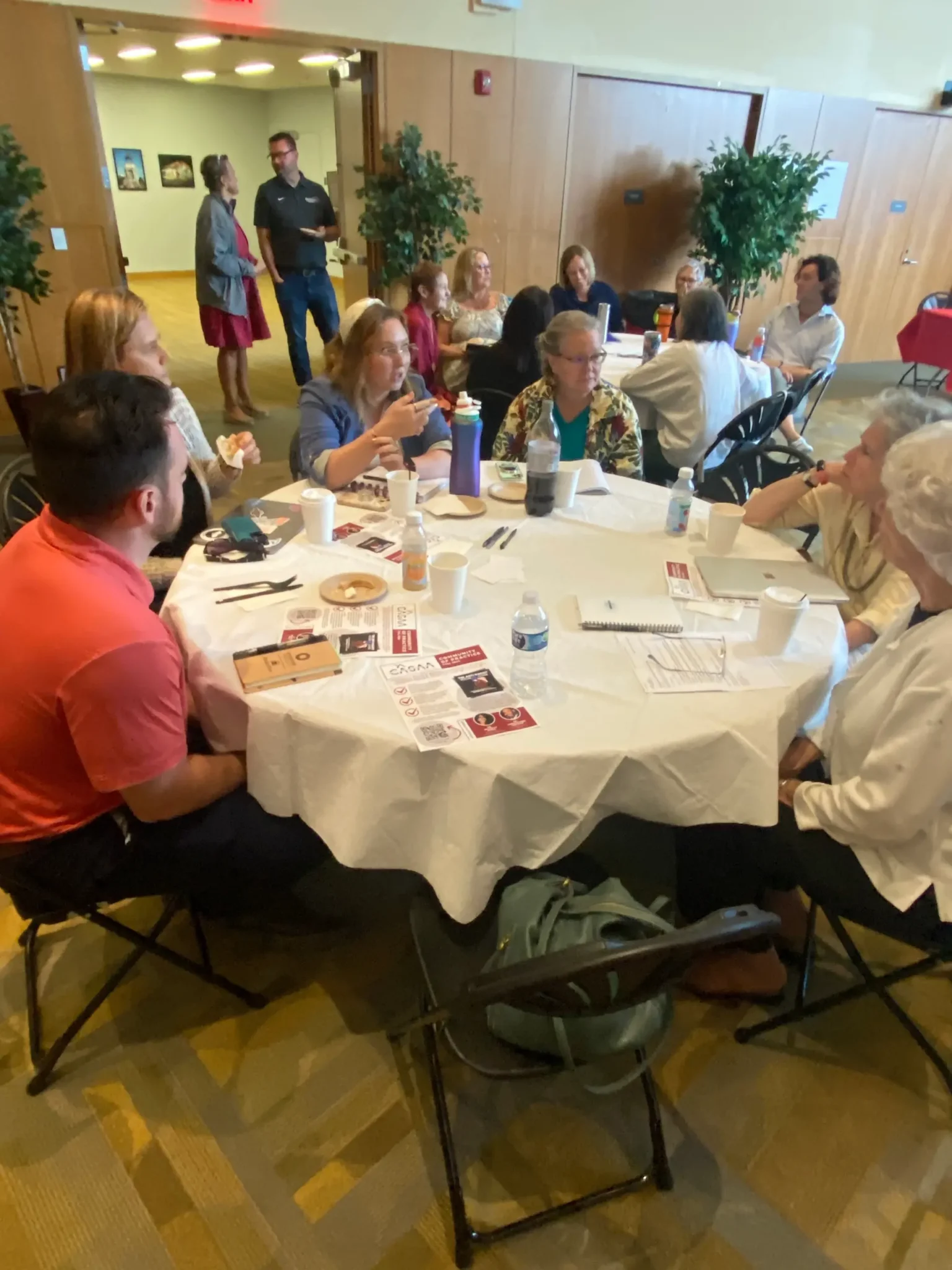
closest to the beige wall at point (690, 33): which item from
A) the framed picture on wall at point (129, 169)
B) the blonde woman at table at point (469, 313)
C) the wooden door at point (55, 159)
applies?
the wooden door at point (55, 159)

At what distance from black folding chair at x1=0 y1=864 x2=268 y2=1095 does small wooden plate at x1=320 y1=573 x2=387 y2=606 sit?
0.74m

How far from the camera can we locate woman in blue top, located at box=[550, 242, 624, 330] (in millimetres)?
5320

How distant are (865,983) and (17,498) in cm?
259

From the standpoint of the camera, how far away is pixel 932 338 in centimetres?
664

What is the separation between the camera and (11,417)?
557 centimetres

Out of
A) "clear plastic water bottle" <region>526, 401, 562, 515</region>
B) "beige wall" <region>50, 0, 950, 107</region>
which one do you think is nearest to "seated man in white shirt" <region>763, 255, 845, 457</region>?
"clear plastic water bottle" <region>526, 401, 562, 515</region>

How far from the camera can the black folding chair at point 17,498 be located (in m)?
2.19

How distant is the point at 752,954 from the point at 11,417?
19.2 feet

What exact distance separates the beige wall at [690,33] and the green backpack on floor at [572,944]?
237 inches

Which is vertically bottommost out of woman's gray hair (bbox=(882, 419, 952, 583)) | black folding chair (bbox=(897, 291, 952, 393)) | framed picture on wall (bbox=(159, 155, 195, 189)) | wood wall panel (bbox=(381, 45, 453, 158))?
black folding chair (bbox=(897, 291, 952, 393))

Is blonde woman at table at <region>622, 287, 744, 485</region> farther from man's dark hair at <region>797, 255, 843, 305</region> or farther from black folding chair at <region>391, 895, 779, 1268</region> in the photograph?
black folding chair at <region>391, 895, 779, 1268</region>

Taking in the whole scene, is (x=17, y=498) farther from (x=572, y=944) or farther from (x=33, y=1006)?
Result: (x=572, y=944)

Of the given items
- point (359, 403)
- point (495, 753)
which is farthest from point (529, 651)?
point (359, 403)

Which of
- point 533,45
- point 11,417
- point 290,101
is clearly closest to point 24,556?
point 11,417
